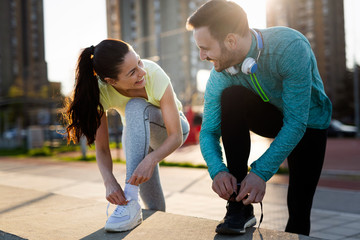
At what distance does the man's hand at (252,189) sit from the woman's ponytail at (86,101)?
0.87 metres

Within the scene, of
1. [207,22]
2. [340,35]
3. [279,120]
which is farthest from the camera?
[340,35]

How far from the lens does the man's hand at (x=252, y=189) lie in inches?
58.8

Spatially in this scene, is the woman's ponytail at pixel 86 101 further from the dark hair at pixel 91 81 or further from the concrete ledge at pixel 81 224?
the concrete ledge at pixel 81 224

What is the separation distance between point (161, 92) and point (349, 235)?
1.50m

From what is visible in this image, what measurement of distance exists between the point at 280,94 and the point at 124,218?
926mm

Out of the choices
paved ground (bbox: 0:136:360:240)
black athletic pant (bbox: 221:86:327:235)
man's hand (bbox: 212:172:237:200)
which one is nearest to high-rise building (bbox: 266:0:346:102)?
paved ground (bbox: 0:136:360:240)

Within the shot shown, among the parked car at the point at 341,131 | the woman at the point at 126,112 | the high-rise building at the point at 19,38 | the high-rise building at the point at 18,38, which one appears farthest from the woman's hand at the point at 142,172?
the high-rise building at the point at 19,38

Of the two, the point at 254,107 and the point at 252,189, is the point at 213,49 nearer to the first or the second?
the point at 254,107

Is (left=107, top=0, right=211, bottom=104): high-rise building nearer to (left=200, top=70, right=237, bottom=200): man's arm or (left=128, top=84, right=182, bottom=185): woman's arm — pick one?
(left=128, top=84, right=182, bottom=185): woman's arm

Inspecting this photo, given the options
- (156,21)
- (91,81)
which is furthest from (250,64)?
(156,21)

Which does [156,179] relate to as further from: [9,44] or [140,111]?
[9,44]

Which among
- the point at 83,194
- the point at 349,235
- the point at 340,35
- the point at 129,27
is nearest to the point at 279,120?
the point at 349,235

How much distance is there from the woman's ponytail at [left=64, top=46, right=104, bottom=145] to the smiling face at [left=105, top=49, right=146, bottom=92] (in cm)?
10

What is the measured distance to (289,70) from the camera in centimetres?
161
